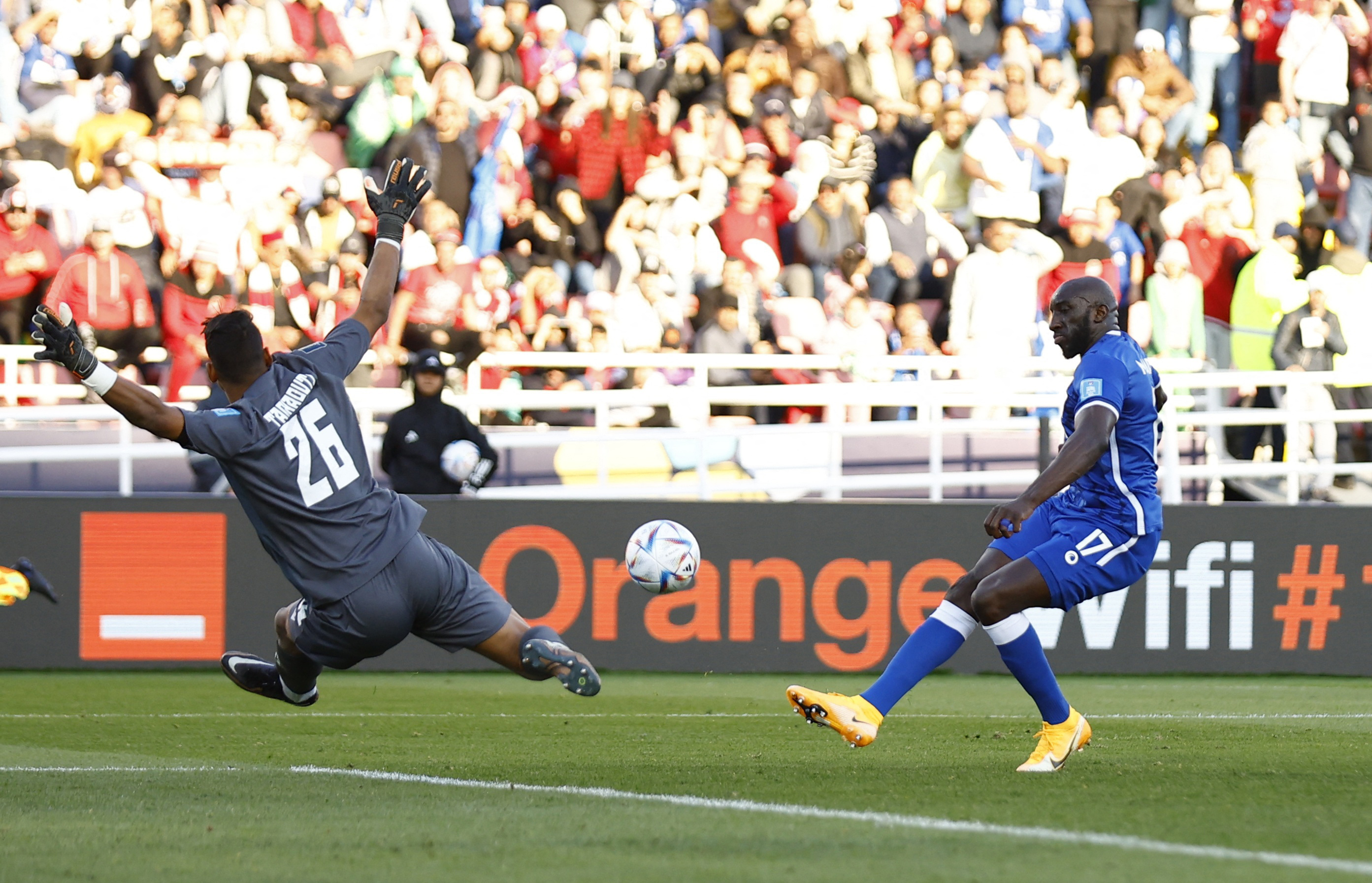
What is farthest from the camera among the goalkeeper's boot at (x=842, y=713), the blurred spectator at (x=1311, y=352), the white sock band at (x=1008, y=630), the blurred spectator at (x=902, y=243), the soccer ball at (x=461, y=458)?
the blurred spectator at (x=902, y=243)

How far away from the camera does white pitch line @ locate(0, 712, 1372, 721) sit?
1002 centimetres

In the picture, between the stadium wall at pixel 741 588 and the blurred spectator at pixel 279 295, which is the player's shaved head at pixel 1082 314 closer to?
the stadium wall at pixel 741 588

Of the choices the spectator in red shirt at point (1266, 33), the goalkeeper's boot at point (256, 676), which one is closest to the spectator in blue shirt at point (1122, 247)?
the spectator in red shirt at point (1266, 33)

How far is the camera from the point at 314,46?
55.3ft

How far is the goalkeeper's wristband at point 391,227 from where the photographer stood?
7.52 metres

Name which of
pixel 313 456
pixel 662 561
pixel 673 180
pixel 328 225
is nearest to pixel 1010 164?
pixel 673 180

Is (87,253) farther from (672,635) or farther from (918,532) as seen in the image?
(918,532)

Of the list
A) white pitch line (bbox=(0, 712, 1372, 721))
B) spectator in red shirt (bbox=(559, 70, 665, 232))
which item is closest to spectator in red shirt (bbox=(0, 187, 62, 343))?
spectator in red shirt (bbox=(559, 70, 665, 232))

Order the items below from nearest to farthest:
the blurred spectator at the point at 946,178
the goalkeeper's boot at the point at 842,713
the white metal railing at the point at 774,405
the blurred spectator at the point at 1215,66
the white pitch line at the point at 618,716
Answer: the goalkeeper's boot at the point at 842,713
the white pitch line at the point at 618,716
the white metal railing at the point at 774,405
the blurred spectator at the point at 946,178
the blurred spectator at the point at 1215,66

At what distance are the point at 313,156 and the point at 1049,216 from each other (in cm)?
667

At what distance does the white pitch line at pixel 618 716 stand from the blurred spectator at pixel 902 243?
22.1ft

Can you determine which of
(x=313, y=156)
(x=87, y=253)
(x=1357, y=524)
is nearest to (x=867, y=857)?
(x=1357, y=524)

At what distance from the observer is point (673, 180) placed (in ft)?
54.3

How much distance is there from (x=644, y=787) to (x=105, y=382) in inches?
94.6
